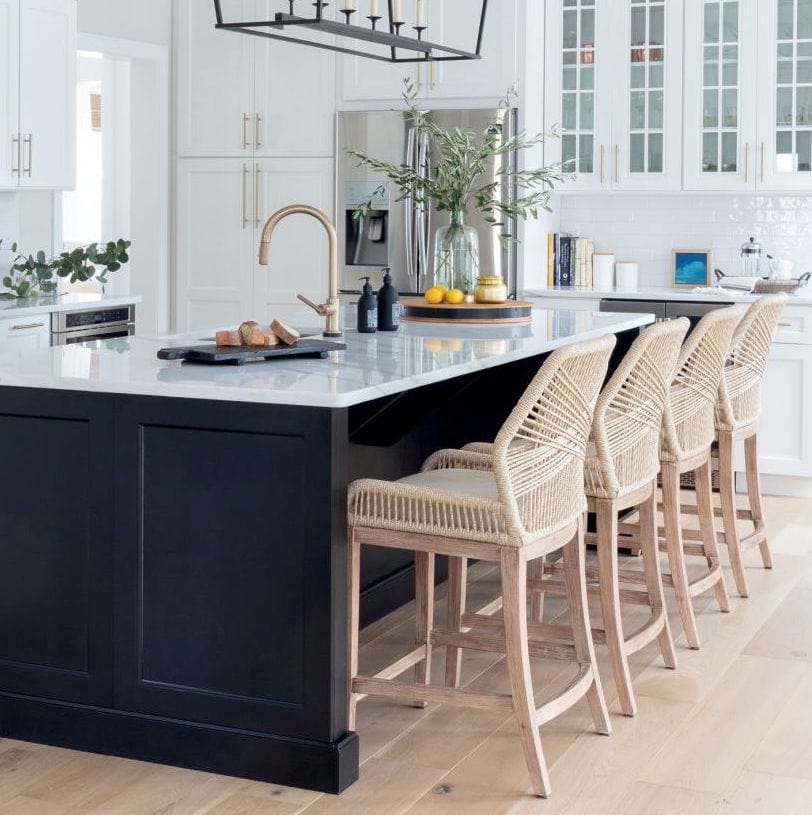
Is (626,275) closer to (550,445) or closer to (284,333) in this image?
(284,333)

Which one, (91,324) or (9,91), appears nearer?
(9,91)

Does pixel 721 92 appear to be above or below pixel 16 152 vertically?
above

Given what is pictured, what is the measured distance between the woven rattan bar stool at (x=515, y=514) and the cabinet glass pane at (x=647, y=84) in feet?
11.9

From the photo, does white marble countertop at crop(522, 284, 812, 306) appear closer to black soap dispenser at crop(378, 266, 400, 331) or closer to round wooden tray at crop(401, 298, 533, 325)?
round wooden tray at crop(401, 298, 533, 325)

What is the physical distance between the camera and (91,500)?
3074mm

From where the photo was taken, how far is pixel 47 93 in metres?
6.07

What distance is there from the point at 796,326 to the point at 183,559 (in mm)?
3915

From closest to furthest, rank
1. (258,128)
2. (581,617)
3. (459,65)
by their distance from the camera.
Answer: (581,617) → (459,65) → (258,128)

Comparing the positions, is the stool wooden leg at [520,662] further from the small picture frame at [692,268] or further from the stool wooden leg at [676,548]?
the small picture frame at [692,268]

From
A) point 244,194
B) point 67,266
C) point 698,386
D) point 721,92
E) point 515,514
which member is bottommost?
point 515,514

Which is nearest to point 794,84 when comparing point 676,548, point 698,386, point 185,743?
point 698,386

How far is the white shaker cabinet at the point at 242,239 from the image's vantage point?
689 cm

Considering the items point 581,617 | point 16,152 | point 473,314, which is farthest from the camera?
point 16,152

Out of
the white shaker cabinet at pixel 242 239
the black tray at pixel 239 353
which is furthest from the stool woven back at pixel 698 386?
the white shaker cabinet at pixel 242 239
